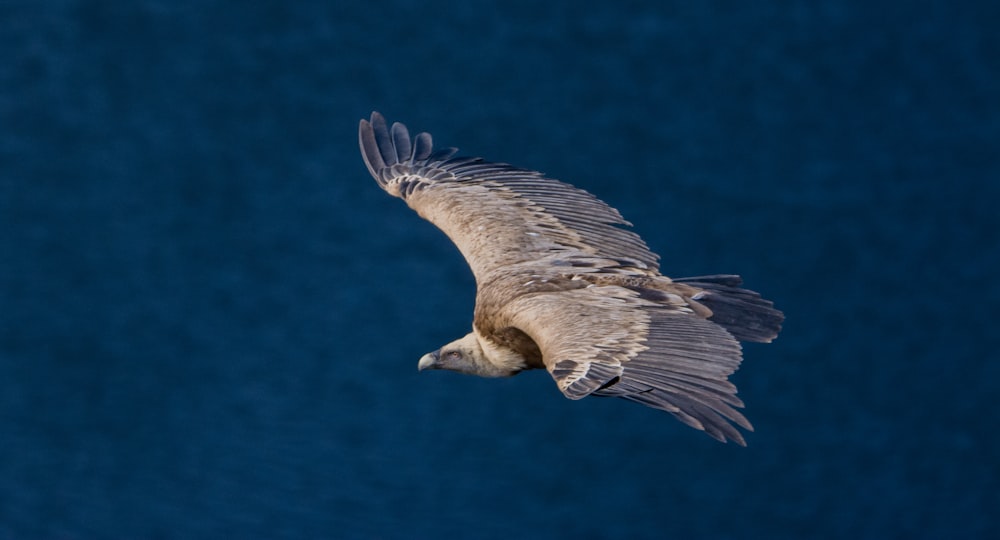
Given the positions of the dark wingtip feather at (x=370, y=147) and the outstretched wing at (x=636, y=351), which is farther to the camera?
the dark wingtip feather at (x=370, y=147)

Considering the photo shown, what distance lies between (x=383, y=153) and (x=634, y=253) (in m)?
2.17

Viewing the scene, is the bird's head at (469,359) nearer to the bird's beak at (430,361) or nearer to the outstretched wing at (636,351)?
the bird's beak at (430,361)

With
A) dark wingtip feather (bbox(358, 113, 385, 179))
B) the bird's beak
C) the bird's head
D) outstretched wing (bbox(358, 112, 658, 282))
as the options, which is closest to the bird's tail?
outstretched wing (bbox(358, 112, 658, 282))

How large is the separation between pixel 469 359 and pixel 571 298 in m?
→ 0.93

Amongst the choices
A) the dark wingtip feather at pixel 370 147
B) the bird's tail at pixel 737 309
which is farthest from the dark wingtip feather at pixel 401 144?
the bird's tail at pixel 737 309

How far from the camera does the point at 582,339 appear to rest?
7.54 metres

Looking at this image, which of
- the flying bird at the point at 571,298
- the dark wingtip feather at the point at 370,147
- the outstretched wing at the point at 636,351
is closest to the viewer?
the outstretched wing at the point at 636,351

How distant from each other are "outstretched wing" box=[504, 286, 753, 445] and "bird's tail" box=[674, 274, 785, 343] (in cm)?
42

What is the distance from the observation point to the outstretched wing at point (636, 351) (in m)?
6.79

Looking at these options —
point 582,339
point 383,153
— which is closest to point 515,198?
point 383,153

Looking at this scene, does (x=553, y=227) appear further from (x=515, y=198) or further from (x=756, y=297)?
(x=756, y=297)

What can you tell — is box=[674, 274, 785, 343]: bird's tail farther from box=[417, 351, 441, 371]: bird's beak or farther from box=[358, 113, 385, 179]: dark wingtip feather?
box=[358, 113, 385, 179]: dark wingtip feather

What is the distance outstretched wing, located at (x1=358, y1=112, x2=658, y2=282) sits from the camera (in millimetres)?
9039

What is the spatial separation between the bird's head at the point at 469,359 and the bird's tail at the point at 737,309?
3.89 feet
